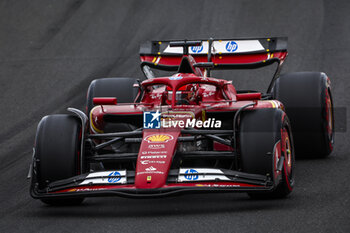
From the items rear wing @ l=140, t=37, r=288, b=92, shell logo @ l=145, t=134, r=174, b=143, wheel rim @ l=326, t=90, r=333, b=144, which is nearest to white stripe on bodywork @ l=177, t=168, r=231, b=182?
shell logo @ l=145, t=134, r=174, b=143

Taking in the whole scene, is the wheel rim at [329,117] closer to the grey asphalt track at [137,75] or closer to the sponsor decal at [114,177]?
the grey asphalt track at [137,75]

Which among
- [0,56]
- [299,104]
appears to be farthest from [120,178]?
[0,56]

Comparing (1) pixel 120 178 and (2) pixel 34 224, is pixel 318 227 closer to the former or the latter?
(1) pixel 120 178

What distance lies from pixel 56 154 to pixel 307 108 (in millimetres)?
4200

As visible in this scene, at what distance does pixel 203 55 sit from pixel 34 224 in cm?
537

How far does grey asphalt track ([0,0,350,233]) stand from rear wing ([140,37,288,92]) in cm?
182

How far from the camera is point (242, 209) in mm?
7551

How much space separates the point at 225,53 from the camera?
11898mm

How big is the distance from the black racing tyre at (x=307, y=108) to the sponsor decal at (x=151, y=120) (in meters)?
2.94

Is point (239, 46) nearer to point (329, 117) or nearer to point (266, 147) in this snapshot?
point (329, 117)

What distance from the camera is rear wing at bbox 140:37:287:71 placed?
11.7 meters

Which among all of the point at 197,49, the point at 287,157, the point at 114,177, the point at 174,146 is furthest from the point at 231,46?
the point at 114,177

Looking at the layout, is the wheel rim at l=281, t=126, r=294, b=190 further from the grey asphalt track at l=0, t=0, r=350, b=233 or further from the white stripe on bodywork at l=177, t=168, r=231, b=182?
the white stripe on bodywork at l=177, t=168, r=231, b=182

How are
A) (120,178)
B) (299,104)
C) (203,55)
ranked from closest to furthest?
1. (120,178)
2. (299,104)
3. (203,55)
